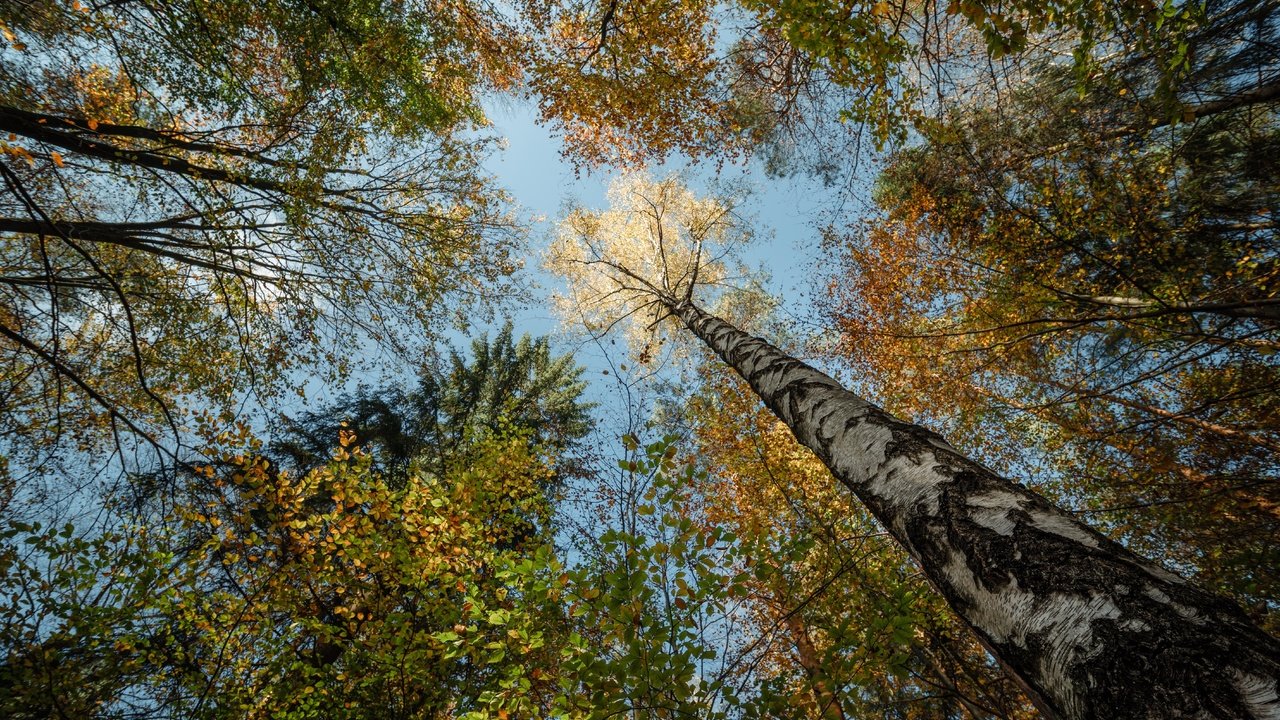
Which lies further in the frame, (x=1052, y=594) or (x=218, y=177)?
(x=218, y=177)

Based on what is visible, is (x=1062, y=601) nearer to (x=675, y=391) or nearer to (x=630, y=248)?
(x=675, y=391)

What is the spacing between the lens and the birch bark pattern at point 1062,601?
726 mm

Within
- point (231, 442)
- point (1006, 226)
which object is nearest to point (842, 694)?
point (231, 442)

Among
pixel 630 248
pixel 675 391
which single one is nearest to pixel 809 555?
pixel 675 391

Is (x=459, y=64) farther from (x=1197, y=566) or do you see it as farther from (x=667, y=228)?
(x=1197, y=566)

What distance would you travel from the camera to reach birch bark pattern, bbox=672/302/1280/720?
0.73m

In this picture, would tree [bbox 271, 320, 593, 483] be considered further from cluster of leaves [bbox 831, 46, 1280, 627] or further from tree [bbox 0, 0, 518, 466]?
cluster of leaves [bbox 831, 46, 1280, 627]

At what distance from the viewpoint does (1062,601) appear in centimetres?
95

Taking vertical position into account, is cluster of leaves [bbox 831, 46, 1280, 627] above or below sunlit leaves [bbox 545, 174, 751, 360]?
below

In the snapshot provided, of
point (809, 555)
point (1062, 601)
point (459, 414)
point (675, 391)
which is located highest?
point (459, 414)

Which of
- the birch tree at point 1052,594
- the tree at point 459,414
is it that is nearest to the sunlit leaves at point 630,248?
the tree at point 459,414

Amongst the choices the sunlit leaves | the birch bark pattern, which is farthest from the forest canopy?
the sunlit leaves

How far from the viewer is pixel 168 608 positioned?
3688 mm

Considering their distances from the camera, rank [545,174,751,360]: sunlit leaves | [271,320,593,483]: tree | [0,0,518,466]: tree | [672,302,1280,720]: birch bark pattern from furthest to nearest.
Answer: [545,174,751,360]: sunlit leaves < [271,320,593,483]: tree < [0,0,518,466]: tree < [672,302,1280,720]: birch bark pattern
